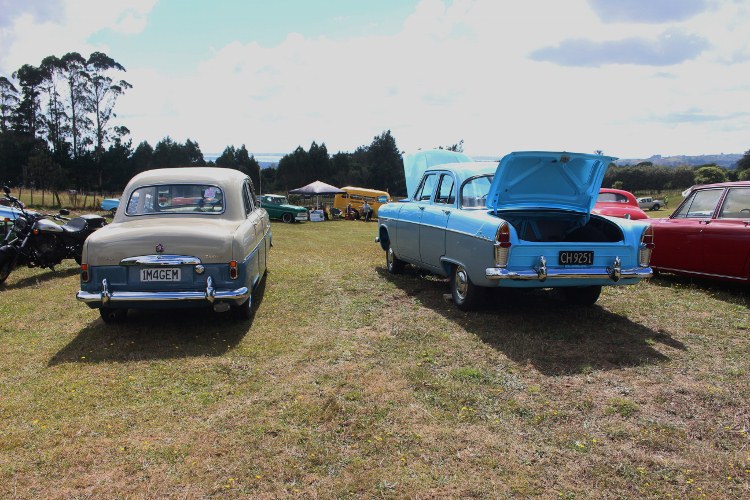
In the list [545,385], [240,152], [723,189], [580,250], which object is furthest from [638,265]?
[240,152]

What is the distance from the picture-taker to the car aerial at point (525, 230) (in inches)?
219

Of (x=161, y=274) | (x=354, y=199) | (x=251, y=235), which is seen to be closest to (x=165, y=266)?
(x=161, y=274)

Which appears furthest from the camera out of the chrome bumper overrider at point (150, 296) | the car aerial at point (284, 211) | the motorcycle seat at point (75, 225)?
the car aerial at point (284, 211)

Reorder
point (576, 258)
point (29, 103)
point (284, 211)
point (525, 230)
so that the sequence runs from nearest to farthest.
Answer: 1. point (576, 258)
2. point (525, 230)
3. point (284, 211)
4. point (29, 103)

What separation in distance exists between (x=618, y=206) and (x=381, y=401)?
11730 millimetres

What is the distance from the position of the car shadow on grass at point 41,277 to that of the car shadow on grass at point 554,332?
5.97 meters

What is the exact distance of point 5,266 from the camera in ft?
27.0

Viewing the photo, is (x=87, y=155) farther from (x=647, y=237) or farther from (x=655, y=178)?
(x=655, y=178)

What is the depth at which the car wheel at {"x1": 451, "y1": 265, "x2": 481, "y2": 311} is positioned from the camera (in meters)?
6.25

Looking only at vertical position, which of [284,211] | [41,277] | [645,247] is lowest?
[41,277]

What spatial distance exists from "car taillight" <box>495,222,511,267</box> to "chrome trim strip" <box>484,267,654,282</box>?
0.08 m

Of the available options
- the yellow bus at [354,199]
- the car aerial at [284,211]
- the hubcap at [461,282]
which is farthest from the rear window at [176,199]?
the yellow bus at [354,199]

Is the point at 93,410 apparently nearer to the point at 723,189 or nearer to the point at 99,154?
the point at 723,189

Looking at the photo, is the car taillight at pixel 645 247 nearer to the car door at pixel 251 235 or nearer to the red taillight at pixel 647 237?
the red taillight at pixel 647 237
